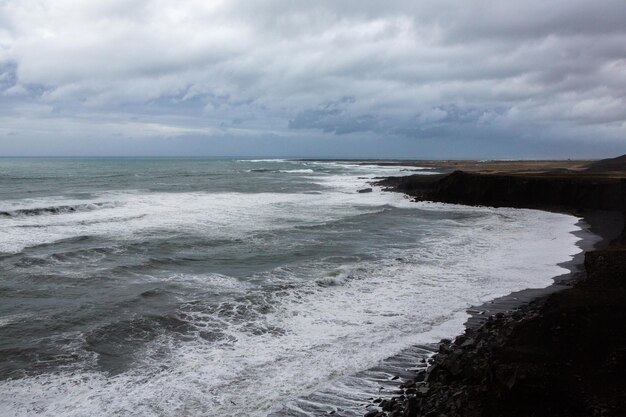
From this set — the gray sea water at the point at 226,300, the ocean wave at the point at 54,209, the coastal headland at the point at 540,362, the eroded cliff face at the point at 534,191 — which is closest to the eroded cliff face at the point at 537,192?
the eroded cliff face at the point at 534,191

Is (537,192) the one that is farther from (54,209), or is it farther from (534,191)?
(54,209)

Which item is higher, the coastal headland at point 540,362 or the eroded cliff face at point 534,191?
the eroded cliff face at point 534,191

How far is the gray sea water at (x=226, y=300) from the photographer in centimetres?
969

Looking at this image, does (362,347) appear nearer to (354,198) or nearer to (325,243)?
(325,243)

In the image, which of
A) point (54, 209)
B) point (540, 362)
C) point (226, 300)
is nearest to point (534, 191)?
point (226, 300)

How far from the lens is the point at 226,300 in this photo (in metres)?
15.2

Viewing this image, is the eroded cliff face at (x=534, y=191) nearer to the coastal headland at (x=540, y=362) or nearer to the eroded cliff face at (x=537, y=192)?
the eroded cliff face at (x=537, y=192)

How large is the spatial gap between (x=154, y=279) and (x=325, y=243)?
991cm

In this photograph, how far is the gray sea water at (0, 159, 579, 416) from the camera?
31.8 ft

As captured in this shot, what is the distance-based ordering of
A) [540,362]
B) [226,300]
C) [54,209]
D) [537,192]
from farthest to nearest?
[537,192], [54,209], [226,300], [540,362]

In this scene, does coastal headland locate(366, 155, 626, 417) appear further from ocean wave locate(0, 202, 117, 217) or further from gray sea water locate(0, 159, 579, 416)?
ocean wave locate(0, 202, 117, 217)

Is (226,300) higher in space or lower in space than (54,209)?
lower

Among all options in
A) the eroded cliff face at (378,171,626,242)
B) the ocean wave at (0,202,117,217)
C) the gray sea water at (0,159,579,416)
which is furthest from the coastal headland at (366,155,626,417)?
the ocean wave at (0,202,117,217)

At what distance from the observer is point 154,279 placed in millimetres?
17688
